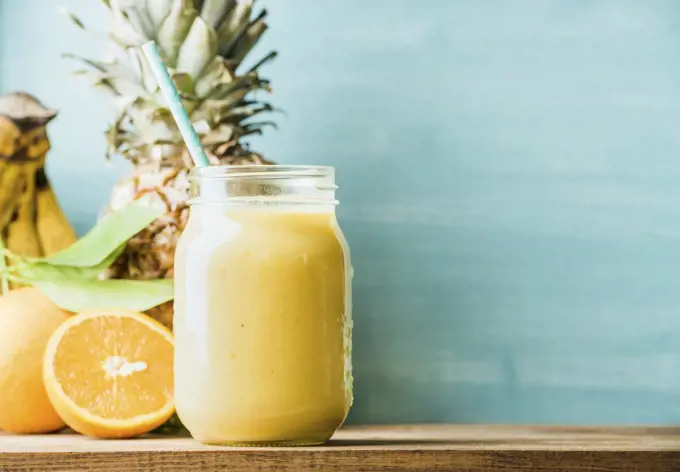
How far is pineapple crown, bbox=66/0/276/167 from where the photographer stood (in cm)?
105

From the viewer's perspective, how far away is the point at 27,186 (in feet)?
3.67

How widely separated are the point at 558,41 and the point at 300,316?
1.98 feet

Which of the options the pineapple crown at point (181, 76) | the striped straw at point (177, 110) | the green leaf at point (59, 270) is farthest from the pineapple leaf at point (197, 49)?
the green leaf at point (59, 270)

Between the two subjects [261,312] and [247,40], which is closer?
[261,312]

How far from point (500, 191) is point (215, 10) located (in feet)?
1.40

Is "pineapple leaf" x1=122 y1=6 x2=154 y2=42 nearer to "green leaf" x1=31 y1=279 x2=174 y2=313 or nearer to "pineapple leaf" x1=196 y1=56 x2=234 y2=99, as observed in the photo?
"pineapple leaf" x1=196 y1=56 x2=234 y2=99

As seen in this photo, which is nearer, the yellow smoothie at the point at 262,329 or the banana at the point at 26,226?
the yellow smoothie at the point at 262,329

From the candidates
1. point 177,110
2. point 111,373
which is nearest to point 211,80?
point 177,110

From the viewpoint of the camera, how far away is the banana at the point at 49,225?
1128mm

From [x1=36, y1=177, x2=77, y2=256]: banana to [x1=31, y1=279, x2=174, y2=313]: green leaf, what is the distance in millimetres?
155

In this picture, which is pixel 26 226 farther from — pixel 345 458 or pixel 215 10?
pixel 345 458

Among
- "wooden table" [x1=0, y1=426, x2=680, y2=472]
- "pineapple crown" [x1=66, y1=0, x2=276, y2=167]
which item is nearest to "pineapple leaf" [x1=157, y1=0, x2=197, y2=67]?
"pineapple crown" [x1=66, y1=0, x2=276, y2=167]

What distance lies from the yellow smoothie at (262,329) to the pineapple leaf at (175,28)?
10.9 inches

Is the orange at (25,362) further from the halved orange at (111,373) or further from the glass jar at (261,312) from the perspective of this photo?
the glass jar at (261,312)
